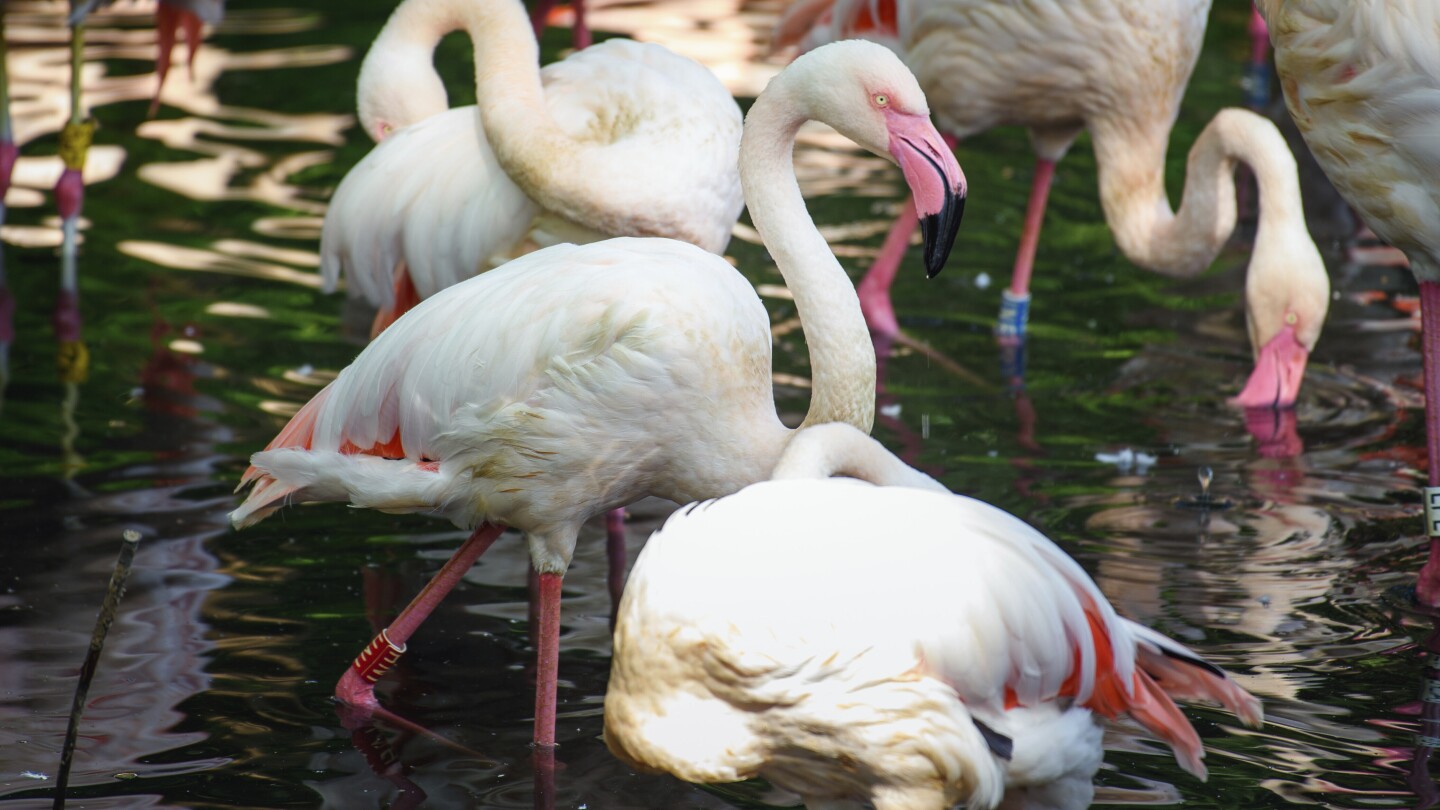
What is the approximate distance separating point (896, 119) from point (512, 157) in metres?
1.21

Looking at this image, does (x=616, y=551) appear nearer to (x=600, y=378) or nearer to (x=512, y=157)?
(x=512, y=157)

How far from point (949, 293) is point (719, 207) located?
2740mm

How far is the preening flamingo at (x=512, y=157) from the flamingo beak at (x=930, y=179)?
0.89 meters

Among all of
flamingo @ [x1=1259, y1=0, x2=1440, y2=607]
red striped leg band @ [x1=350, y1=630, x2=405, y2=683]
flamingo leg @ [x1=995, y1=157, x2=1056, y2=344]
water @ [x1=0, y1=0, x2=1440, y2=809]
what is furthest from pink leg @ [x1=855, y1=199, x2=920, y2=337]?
red striped leg band @ [x1=350, y1=630, x2=405, y2=683]

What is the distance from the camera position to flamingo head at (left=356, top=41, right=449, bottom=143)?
5.04 meters

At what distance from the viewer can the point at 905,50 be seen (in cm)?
646

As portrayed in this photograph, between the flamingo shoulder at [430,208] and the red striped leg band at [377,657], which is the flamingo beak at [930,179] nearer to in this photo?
the flamingo shoulder at [430,208]

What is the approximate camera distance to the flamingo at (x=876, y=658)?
2.88 meters

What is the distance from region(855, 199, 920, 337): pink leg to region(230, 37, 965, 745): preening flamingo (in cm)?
272

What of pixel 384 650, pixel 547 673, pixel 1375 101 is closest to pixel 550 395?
pixel 547 673

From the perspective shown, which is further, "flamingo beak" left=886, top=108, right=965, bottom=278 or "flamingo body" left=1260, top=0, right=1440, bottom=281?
"flamingo body" left=1260, top=0, right=1440, bottom=281

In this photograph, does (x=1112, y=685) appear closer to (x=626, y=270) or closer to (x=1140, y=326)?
(x=626, y=270)

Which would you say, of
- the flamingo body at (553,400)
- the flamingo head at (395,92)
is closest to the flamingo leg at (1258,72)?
the flamingo head at (395,92)

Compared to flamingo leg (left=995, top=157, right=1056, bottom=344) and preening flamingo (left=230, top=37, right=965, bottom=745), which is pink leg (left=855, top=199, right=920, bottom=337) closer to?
flamingo leg (left=995, top=157, right=1056, bottom=344)
